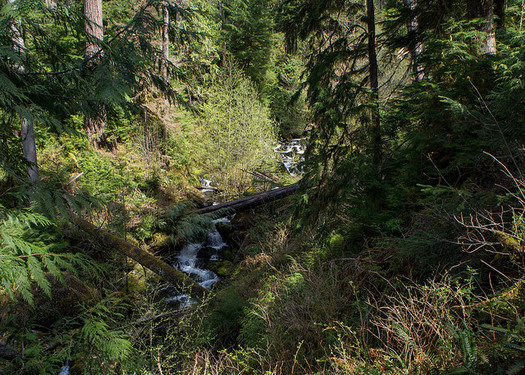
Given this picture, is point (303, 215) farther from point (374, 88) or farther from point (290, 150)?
point (290, 150)

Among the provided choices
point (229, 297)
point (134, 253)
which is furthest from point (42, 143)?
point (229, 297)

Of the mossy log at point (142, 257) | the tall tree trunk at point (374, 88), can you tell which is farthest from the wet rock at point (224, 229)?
the tall tree trunk at point (374, 88)

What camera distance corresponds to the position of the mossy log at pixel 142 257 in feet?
17.9

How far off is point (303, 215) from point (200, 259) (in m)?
4.55

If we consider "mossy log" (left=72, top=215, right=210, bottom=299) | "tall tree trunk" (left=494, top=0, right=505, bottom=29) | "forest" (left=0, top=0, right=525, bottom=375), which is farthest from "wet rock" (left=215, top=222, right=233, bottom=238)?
"tall tree trunk" (left=494, top=0, right=505, bottom=29)

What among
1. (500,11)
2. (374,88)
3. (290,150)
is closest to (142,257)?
(374,88)

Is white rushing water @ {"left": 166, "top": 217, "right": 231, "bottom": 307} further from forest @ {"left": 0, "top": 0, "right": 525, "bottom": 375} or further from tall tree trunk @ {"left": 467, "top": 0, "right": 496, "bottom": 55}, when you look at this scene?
tall tree trunk @ {"left": 467, "top": 0, "right": 496, "bottom": 55}

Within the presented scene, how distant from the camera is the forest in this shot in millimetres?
2377

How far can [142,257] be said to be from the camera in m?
5.79

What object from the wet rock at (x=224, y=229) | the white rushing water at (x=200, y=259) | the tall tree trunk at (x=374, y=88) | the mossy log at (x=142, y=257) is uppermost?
the tall tree trunk at (x=374, y=88)

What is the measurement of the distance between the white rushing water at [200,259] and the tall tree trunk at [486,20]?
22.6ft

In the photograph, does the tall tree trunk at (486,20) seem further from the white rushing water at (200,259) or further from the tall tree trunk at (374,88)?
the white rushing water at (200,259)

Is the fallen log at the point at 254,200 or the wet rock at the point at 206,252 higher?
the fallen log at the point at 254,200

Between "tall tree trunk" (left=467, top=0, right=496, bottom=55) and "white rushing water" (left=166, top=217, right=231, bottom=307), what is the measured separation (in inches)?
271
